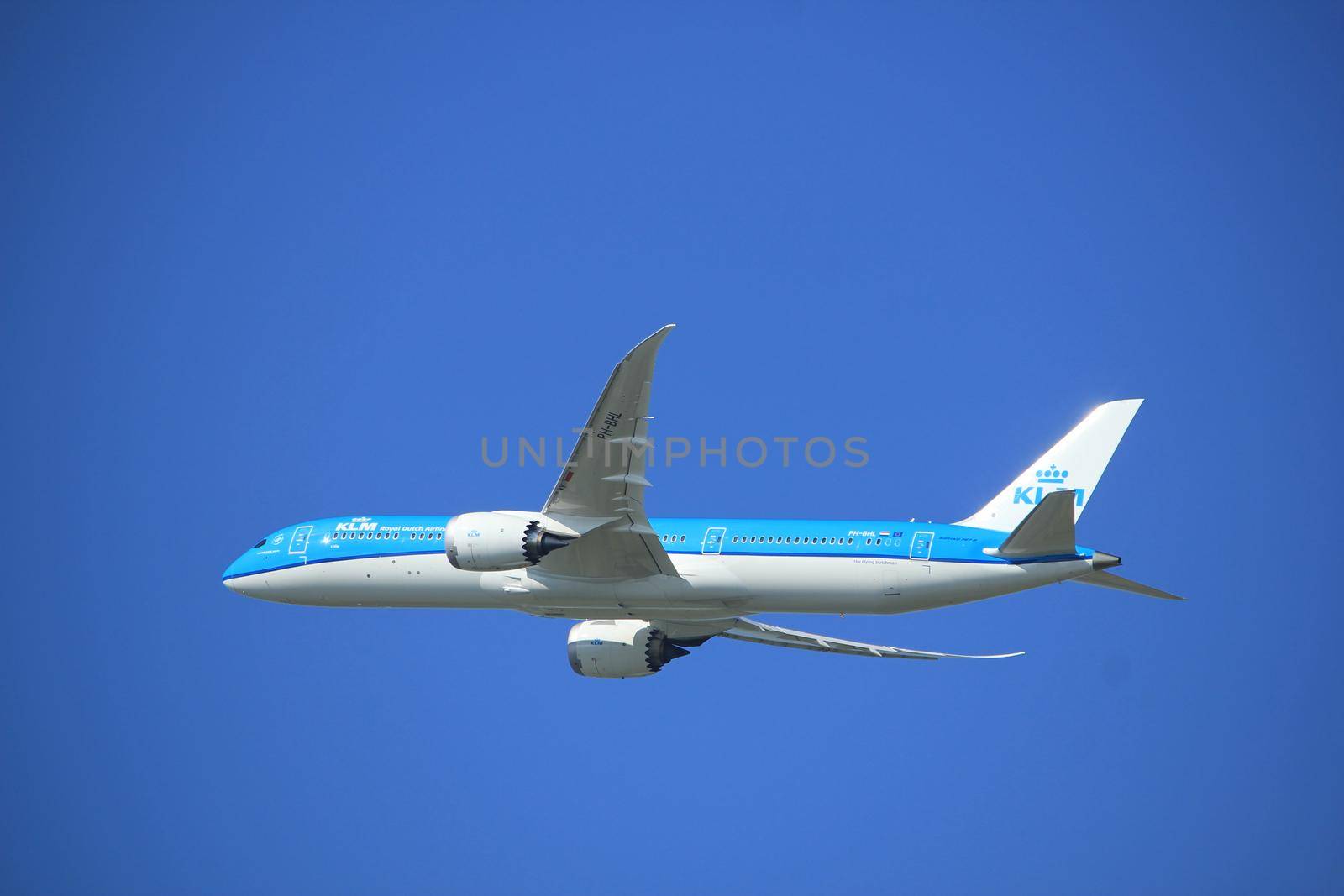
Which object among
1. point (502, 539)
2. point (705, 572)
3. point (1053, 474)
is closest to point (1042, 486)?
point (1053, 474)

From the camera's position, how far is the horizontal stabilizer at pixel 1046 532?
3950cm

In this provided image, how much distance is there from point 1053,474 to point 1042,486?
47cm

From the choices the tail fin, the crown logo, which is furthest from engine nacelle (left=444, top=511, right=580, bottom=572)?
the crown logo

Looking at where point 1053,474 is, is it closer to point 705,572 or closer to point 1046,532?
point 1046,532

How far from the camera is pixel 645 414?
37375mm

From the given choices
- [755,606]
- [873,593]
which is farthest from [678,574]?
[873,593]

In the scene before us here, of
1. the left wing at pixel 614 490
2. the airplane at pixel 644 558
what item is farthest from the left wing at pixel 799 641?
the left wing at pixel 614 490

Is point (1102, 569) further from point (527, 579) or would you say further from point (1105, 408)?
point (527, 579)

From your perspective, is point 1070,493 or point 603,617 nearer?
point 1070,493

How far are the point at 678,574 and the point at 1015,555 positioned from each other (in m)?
9.30

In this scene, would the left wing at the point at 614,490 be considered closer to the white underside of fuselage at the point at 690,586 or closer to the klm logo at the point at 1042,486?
the white underside of fuselage at the point at 690,586

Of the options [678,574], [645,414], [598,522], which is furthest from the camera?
[678,574]

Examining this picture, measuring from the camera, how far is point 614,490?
3997 cm

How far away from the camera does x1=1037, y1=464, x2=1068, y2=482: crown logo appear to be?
45.5 metres
